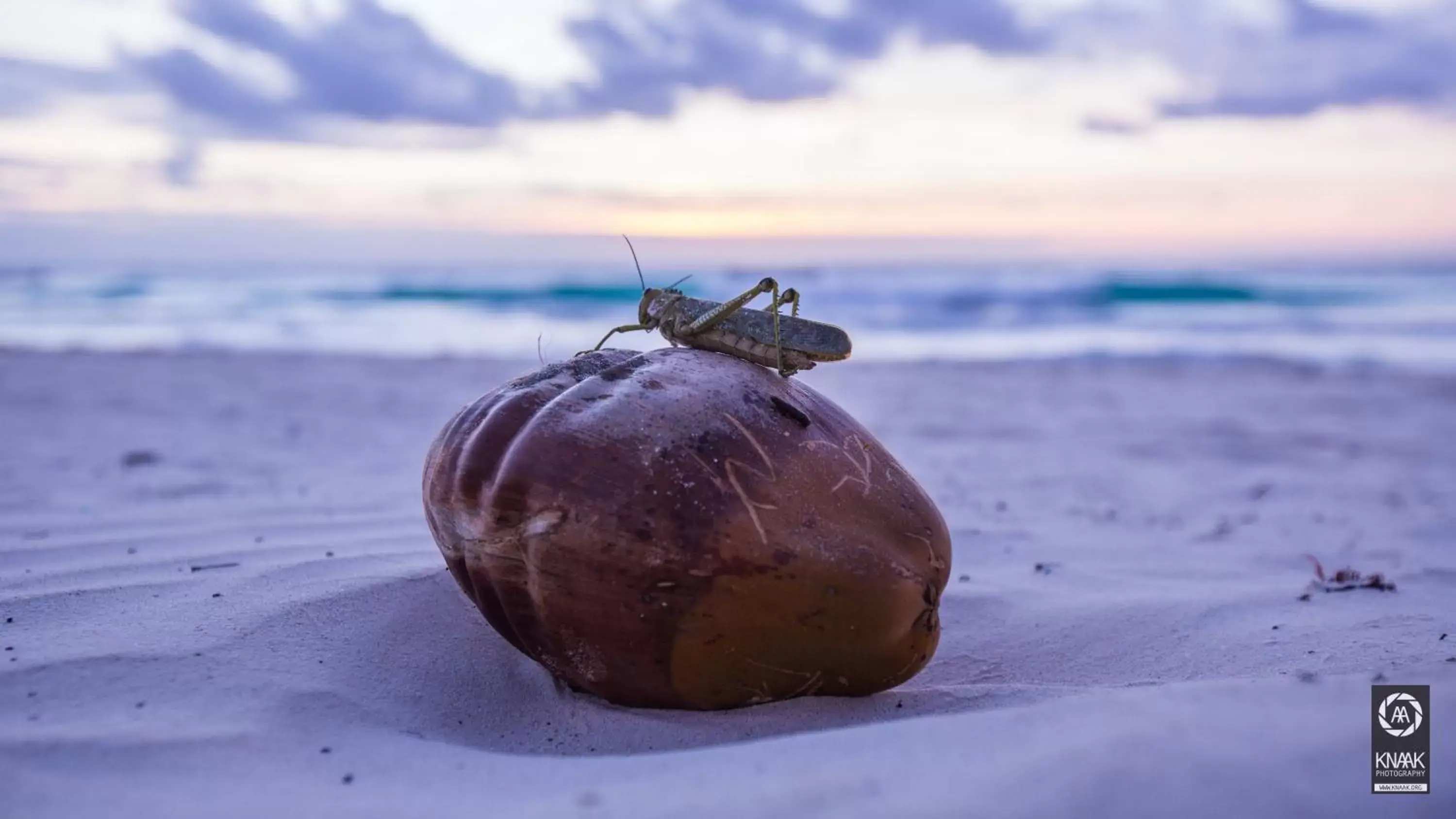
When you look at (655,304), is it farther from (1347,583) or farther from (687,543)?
(1347,583)

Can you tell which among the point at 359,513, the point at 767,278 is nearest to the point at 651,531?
the point at 767,278

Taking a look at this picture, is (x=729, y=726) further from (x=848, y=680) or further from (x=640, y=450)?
(x=640, y=450)

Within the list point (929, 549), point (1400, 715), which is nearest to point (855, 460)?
point (929, 549)

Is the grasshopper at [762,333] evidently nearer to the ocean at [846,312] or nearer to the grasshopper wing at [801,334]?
the grasshopper wing at [801,334]
